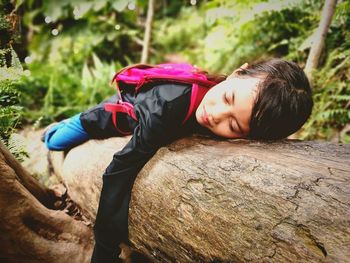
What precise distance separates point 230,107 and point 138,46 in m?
6.93

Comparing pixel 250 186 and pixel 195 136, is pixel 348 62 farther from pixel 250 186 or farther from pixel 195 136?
pixel 250 186

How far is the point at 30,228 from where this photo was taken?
225cm

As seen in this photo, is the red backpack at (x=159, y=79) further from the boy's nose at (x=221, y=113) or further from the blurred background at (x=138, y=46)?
the blurred background at (x=138, y=46)

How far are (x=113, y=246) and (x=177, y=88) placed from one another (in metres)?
1.42

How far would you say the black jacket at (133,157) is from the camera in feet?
7.33

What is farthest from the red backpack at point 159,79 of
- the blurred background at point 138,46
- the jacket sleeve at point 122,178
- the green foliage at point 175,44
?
the green foliage at point 175,44

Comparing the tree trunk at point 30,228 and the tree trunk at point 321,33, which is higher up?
the tree trunk at point 321,33

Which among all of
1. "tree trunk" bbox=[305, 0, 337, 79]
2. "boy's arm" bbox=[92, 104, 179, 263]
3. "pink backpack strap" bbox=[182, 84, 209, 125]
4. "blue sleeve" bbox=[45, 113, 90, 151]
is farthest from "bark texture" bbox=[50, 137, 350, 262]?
"tree trunk" bbox=[305, 0, 337, 79]

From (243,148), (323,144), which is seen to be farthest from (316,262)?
(323,144)

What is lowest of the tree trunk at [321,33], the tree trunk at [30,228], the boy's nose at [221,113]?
the tree trunk at [30,228]

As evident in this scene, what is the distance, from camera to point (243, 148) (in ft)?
6.96

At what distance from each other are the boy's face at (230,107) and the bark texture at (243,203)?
0.46 ft

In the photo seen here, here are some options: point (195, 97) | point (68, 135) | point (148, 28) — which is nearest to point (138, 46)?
point (148, 28)

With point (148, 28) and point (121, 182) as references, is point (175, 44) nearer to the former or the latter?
point (148, 28)
